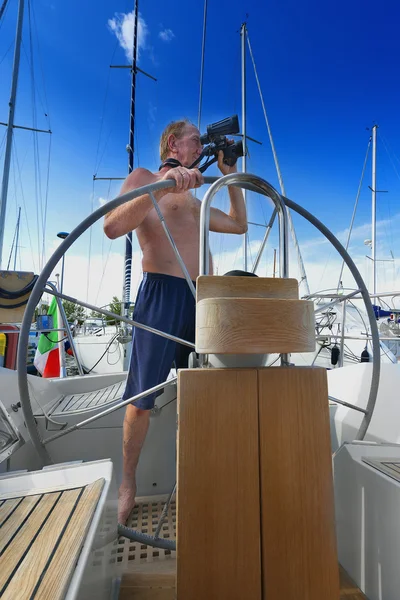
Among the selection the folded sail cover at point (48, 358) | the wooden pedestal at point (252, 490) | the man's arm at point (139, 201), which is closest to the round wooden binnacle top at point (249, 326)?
the wooden pedestal at point (252, 490)

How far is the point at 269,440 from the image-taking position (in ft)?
2.19

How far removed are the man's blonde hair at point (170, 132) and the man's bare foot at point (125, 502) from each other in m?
1.49

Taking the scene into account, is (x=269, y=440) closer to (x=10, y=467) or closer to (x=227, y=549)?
(x=227, y=549)

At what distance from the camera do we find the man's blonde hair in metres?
1.56

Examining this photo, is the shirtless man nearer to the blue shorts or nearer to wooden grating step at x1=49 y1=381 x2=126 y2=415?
the blue shorts

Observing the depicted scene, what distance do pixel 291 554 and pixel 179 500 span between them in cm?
24

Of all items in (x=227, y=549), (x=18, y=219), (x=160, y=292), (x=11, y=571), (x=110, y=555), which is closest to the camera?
Result: (x=11, y=571)

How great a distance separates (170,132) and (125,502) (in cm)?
161

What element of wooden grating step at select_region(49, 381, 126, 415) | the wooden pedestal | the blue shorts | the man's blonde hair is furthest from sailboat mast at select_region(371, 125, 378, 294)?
the wooden pedestal

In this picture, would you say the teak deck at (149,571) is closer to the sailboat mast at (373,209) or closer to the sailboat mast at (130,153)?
the sailboat mast at (130,153)

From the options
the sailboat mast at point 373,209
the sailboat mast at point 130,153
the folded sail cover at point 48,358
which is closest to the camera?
the folded sail cover at point 48,358

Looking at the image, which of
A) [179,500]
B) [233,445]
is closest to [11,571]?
[179,500]

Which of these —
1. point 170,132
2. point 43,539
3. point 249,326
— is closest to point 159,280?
point 170,132

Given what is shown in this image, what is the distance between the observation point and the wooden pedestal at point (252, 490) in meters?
0.64
